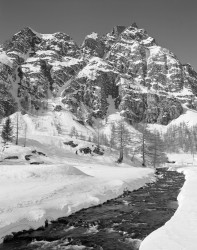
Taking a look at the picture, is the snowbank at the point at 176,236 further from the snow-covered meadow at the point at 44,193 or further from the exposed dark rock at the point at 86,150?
the exposed dark rock at the point at 86,150

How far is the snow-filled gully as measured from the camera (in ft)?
42.7

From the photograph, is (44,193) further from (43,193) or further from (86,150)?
(86,150)

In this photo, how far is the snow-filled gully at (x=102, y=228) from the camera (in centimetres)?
1300

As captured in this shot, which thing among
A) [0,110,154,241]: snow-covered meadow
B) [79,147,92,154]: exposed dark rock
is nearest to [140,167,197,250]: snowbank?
[0,110,154,241]: snow-covered meadow

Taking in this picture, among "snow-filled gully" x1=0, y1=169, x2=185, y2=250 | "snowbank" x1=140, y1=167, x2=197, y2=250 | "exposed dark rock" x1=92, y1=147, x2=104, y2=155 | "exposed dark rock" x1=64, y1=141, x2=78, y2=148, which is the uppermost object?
"exposed dark rock" x1=64, y1=141, x2=78, y2=148

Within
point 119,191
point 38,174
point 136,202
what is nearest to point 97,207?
point 136,202

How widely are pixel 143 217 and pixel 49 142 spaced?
273 ft

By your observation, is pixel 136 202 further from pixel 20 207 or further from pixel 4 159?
pixel 4 159

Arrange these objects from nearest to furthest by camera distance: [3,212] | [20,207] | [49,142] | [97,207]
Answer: [3,212] → [20,207] → [97,207] → [49,142]

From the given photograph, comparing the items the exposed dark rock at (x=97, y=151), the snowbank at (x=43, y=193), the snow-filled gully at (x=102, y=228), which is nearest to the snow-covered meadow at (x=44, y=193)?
the snowbank at (x=43, y=193)

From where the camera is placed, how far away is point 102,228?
51.7 feet

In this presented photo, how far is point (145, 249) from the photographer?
10.6 m

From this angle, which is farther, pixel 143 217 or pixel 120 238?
pixel 143 217

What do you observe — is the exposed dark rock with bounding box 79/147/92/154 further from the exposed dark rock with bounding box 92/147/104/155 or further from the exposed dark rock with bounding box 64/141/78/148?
the exposed dark rock with bounding box 64/141/78/148
